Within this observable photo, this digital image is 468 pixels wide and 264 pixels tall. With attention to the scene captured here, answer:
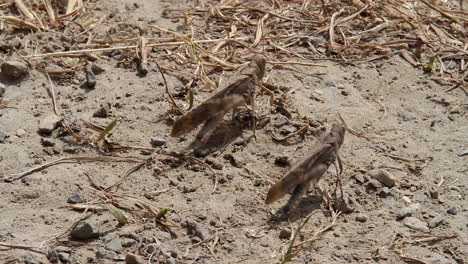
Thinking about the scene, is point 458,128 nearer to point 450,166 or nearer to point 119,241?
point 450,166

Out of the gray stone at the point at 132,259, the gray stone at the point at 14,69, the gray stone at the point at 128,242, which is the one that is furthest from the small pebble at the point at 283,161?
the gray stone at the point at 14,69

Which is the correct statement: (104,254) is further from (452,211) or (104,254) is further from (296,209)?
(452,211)

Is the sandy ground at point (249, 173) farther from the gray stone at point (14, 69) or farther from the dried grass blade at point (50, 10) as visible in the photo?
the dried grass blade at point (50, 10)

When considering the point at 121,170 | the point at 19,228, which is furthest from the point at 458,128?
the point at 19,228

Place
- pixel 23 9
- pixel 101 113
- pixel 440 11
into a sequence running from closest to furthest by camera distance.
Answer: pixel 101 113, pixel 23 9, pixel 440 11

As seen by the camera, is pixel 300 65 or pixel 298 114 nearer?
pixel 298 114

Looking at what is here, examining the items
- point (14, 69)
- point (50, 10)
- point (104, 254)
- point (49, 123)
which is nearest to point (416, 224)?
point (104, 254)
